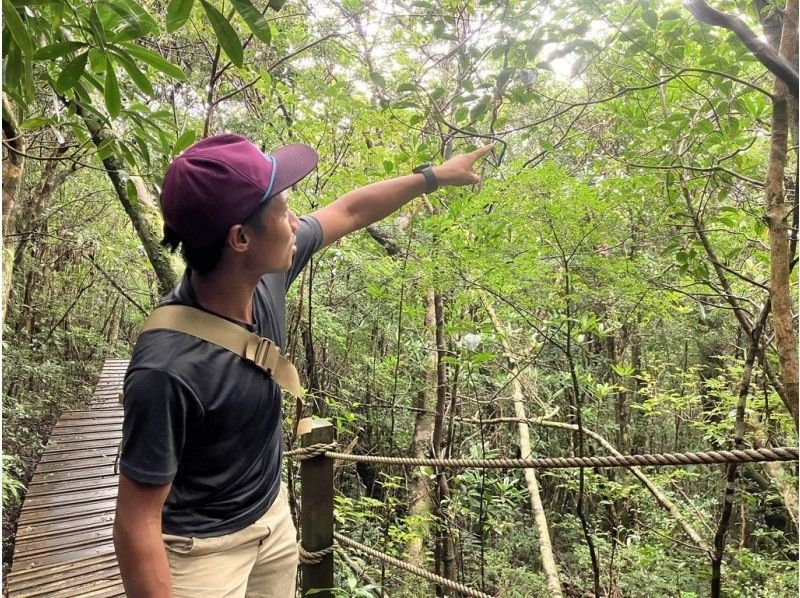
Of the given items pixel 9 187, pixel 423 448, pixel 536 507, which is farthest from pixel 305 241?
pixel 423 448

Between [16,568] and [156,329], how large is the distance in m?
3.05

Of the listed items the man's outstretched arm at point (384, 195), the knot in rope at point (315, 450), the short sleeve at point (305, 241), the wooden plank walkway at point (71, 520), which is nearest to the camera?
the short sleeve at point (305, 241)

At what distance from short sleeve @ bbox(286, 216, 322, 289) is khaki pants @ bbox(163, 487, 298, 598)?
2.10 ft

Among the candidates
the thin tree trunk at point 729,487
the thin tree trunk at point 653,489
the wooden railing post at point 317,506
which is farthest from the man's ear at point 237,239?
the thin tree trunk at point 653,489

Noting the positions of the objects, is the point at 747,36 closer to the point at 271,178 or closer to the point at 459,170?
the point at 459,170

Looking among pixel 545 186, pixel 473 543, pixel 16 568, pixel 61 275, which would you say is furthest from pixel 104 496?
pixel 61 275

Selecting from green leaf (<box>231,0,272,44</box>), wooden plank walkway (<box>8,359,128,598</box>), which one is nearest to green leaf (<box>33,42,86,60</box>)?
green leaf (<box>231,0,272,44</box>)

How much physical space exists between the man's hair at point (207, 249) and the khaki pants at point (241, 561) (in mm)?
573

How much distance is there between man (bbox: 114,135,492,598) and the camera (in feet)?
2.95

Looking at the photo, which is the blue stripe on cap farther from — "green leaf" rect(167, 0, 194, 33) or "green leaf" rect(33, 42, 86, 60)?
"green leaf" rect(33, 42, 86, 60)

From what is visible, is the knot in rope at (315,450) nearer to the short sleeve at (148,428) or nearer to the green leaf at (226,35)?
the short sleeve at (148,428)

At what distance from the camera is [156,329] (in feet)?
3.26

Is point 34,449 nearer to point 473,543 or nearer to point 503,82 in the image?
point 473,543

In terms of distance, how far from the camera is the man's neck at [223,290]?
108 centimetres
